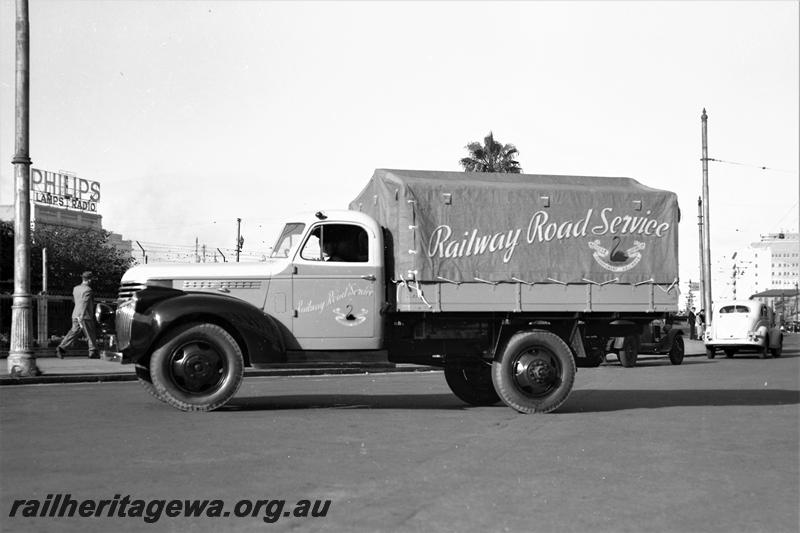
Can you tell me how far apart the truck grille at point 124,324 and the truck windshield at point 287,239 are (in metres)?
1.90

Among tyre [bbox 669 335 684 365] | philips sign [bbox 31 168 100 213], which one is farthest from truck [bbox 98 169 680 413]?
philips sign [bbox 31 168 100 213]

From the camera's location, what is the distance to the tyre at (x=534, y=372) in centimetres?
1187

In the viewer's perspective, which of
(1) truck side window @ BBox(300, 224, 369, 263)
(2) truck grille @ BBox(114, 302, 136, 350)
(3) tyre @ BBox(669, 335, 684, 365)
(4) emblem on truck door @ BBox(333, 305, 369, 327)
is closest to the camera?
(2) truck grille @ BBox(114, 302, 136, 350)

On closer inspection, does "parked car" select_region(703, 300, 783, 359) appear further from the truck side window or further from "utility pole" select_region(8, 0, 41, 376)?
the truck side window

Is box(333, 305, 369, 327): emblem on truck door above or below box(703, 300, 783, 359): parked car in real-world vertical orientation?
above

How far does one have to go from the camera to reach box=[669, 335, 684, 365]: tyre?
2819 centimetres

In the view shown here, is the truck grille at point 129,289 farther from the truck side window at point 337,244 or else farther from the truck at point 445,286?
the truck side window at point 337,244

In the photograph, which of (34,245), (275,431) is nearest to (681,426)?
(275,431)

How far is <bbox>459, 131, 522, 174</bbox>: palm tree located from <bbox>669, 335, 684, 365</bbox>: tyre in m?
22.7

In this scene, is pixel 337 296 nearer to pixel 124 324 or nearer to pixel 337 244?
pixel 337 244

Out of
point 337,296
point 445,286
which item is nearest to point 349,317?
point 337,296

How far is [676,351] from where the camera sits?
28344 mm

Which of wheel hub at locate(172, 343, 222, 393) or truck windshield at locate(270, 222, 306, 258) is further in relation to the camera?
truck windshield at locate(270, 222, 306, 258)

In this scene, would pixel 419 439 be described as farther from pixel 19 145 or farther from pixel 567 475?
pixel 19 145
